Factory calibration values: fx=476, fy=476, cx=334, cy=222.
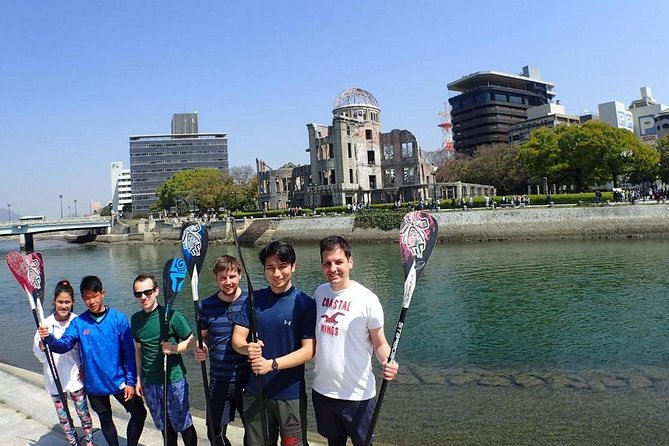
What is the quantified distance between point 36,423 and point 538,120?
13119 centimetres

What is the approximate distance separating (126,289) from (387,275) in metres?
16.0

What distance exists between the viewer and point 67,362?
5914 mm

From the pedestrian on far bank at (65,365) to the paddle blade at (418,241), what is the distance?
13.4ft

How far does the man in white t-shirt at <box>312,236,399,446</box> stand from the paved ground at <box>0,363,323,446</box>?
2518mm

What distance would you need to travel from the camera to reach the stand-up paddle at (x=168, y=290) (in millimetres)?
5434

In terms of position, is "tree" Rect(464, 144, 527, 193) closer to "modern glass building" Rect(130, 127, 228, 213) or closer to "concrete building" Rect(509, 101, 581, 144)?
"concrete building" Rect(509, 101, 581, 144)

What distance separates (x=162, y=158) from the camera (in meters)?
168

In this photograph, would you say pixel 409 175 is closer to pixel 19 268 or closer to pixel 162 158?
pixel 19 268

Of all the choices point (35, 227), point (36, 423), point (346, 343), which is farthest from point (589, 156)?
point (35, 227)

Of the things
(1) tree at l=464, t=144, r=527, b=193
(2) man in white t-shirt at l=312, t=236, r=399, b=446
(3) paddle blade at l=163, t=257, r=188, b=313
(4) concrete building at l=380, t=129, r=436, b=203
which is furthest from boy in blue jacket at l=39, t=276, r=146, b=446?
(1) tree at l=464, t=144, r=527, b=193

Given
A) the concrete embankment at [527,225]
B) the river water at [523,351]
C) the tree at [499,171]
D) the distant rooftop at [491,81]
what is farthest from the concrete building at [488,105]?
the river water at [523,351]

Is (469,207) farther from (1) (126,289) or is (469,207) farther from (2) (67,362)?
(2) (67,362)

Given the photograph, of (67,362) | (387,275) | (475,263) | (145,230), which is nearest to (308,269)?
(387,275)

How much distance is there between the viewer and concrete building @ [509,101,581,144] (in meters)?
121
